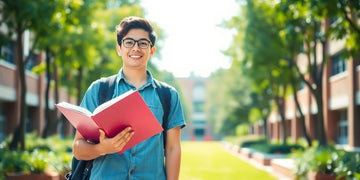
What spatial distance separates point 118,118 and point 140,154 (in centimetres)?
38

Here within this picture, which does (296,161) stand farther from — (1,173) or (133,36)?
(133,36)

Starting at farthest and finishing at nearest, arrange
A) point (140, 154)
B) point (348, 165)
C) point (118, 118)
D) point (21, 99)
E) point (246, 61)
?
1. point (246, 61)
2. point (21, 99)
3. point (348, 165)
4. point (140, 154)
5. point (118, 118)

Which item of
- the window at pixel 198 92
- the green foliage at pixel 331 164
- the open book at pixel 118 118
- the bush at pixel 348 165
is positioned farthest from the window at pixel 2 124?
the window at pixel 198 92

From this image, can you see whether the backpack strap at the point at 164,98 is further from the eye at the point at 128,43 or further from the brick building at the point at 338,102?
the brick building at the point at 338,102

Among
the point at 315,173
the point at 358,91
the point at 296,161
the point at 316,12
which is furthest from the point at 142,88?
the point at 358,91

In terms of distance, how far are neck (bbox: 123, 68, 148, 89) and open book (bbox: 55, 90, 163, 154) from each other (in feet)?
1.37

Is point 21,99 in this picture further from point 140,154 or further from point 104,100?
point 140,154

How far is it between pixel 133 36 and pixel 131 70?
0.73ft

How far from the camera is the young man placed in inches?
123

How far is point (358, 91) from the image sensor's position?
22359mm

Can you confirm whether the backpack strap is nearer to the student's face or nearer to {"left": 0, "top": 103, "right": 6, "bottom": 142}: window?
the student's face

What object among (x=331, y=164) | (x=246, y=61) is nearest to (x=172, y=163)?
(x=331, y=164)

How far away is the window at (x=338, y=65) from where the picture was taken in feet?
84.4

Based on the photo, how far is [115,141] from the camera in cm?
292
